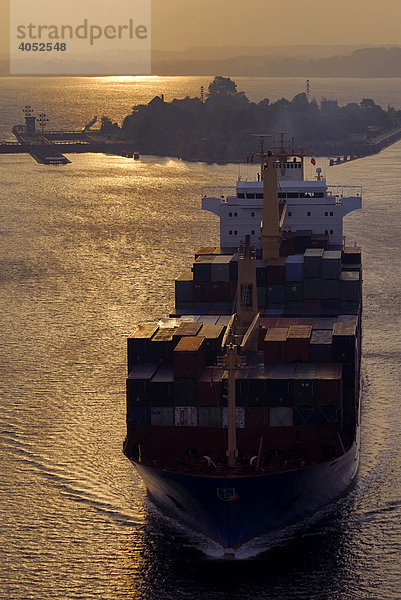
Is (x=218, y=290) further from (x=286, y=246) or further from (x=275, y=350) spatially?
(x=275, y=350)

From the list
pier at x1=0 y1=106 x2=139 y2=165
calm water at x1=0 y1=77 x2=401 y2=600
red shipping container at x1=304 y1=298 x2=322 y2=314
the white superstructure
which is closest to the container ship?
calm water at x1=0 y1=77 x2=401 y2=600

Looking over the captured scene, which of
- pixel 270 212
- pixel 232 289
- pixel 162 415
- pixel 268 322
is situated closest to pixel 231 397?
pixel 162 415

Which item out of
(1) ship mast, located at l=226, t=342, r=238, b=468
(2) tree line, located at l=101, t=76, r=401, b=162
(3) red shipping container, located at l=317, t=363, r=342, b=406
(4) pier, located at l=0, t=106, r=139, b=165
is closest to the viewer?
(1) ship mast, located at l=226, t=342, r=238, b=468

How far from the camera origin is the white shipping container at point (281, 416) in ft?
115

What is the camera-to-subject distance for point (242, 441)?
35125mm

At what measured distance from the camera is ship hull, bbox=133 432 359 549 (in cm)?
3344

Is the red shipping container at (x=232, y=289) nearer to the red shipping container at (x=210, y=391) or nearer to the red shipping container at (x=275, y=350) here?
the red shipping container at (x=275, y=350)

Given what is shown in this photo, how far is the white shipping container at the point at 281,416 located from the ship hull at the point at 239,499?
1.61 meters

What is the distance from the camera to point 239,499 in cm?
3353

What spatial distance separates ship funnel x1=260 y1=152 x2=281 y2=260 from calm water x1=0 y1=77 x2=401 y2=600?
736cm

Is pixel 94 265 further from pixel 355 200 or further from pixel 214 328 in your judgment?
pixel 214 328

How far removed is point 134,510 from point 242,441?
429 cm

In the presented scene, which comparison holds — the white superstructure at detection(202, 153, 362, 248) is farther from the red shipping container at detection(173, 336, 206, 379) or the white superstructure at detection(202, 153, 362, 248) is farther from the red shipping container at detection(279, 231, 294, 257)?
the red shipping container at detection(173, 336, 206, 379)

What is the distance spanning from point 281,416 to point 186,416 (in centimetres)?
292
